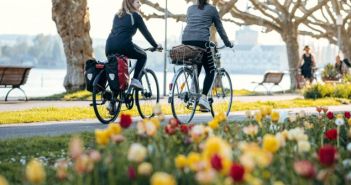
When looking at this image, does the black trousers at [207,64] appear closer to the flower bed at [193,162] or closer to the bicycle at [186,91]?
the bicycle at [186,91]

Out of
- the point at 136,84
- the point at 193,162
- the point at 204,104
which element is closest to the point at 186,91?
the point at 204,104

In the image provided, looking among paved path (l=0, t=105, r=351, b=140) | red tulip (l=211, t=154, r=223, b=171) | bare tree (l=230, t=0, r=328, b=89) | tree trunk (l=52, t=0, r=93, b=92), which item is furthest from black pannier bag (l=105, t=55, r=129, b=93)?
bare tree (l=230, t=0, r=328, b=89)

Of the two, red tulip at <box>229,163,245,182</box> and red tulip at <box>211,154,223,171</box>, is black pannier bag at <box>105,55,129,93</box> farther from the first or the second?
red tulip at <box>229,163,245,182</box>

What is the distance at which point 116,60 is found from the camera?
9.88m

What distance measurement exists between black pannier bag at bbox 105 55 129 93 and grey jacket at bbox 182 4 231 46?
3.41 ft

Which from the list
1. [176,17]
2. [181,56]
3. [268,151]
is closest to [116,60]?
[181,56]

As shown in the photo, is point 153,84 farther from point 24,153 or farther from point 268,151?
point 268,151

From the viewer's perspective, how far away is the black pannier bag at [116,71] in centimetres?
988

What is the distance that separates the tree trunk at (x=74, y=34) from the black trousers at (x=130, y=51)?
426 inches

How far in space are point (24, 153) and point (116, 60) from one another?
10.4 ft

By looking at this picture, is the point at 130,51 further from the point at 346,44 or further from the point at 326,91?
the point at 346,44

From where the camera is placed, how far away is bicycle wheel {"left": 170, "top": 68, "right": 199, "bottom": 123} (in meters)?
10.2

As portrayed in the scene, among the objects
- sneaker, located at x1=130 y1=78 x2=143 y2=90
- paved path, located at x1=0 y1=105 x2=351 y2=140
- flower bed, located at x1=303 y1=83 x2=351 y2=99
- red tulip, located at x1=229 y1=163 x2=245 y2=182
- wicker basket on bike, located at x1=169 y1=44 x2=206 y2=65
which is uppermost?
wicker basket on bike, located at x1=169 y1=44 x2=206 y2=65

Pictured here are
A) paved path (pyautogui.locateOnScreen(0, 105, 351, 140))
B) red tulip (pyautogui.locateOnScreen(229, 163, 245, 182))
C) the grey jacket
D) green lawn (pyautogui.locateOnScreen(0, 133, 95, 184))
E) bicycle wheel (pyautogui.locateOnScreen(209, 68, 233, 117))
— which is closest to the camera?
red tulip (pyautogui.locateOnScreen(229, 163, 245, 182))
